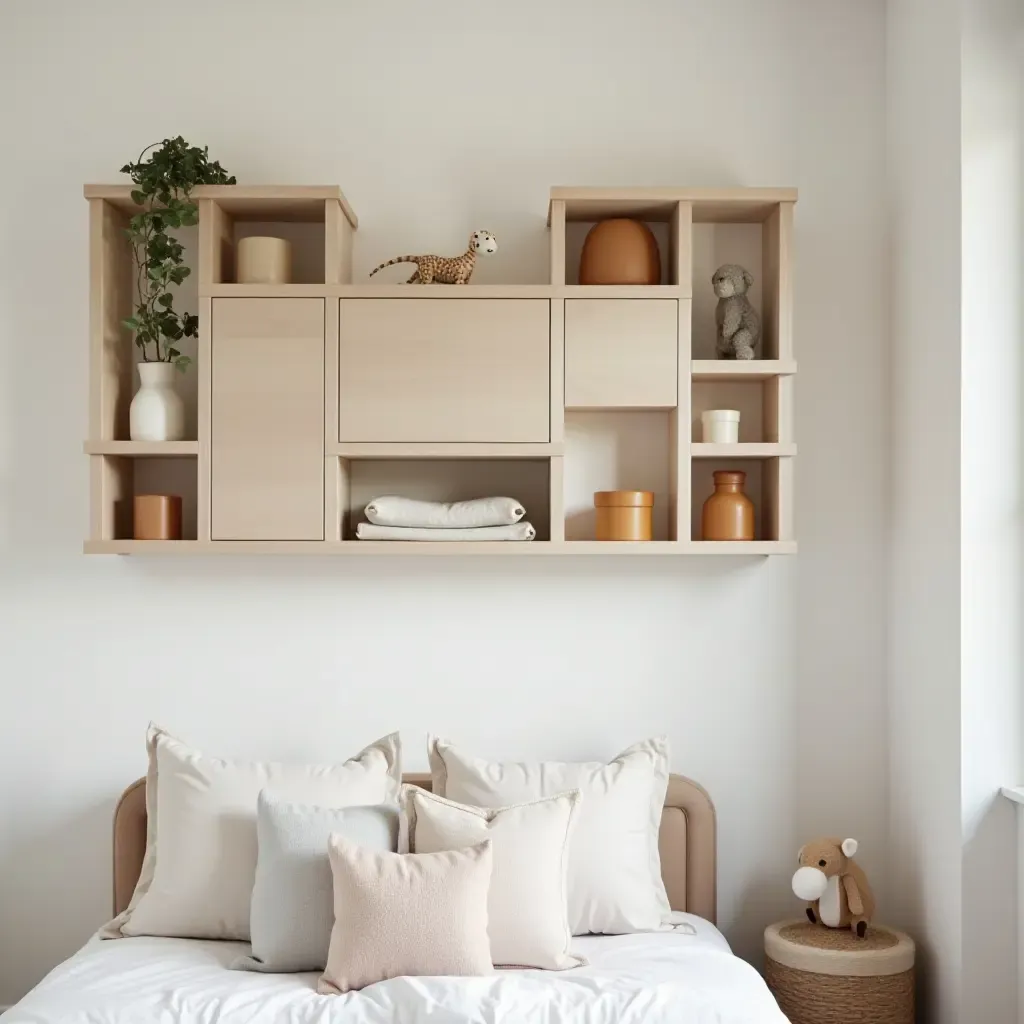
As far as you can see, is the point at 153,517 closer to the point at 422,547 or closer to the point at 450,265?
the point at 422,547

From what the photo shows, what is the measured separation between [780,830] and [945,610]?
0.78 m

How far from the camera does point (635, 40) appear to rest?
3148mm

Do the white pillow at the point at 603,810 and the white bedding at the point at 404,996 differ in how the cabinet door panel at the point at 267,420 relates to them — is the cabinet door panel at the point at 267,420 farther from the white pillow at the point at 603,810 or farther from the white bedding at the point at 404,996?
the white bedding at the point at 404,996

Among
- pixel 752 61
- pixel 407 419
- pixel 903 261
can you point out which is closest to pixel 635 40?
pixel 752 61

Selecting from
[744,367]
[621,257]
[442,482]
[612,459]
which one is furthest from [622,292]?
[442,482]

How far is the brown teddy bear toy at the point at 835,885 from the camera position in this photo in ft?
9.28

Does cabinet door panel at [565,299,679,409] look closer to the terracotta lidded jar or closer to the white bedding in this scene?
the terracotta lidded jar

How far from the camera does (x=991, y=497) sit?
269 centimetres

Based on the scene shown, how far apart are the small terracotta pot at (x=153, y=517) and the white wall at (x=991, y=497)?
1881mm

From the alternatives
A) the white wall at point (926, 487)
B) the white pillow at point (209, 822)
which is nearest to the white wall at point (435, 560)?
the white wall at point (926, 487)

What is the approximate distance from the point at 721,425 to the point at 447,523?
0.72 meters

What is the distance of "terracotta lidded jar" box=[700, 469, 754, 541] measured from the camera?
2.96 metres

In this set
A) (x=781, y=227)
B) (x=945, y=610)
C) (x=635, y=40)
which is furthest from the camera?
(x=635, y=40)

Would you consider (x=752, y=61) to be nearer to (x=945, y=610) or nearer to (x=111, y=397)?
(x=945, y=610)
